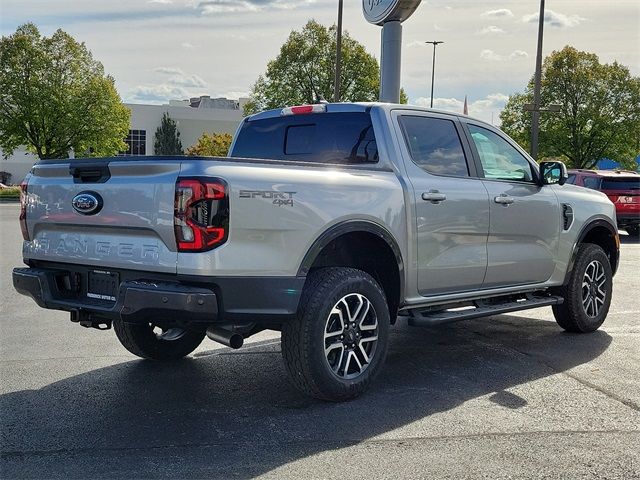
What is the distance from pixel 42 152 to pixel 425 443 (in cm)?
4885

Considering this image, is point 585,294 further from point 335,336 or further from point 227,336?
point 227,336

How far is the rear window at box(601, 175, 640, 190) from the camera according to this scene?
18453 mm

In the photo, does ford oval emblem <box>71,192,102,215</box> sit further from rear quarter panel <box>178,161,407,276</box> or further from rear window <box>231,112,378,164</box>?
rear window <box>231,112,378,164</box>

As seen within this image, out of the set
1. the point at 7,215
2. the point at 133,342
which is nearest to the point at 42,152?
the point at 7,215

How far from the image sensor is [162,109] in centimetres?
7662

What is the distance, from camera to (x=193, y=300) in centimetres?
408

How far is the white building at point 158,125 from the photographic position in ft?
→ 241

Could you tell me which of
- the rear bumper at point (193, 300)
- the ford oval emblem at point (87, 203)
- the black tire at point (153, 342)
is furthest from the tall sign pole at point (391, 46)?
the rear bumper at point (193, 300)

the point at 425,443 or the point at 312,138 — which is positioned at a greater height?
the point at 312,138

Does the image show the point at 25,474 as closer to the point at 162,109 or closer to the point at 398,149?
the point at 398,149

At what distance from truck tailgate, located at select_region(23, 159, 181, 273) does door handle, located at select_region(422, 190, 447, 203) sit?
6.45ft

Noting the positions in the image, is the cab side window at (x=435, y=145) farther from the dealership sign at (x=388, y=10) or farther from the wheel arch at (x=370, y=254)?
the dealership sign at (x=388, y=10)

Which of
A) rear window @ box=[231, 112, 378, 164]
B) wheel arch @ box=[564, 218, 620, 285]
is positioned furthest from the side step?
rear window @ box=[231, 112, 378, 164]

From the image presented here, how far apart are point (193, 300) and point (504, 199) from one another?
10.0ft
